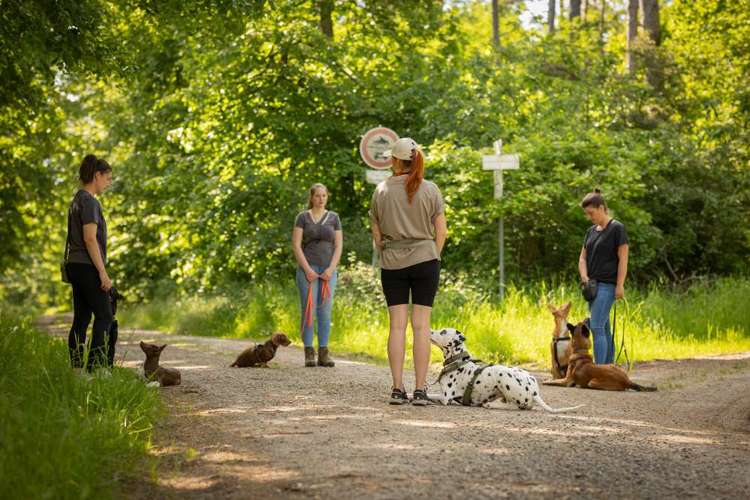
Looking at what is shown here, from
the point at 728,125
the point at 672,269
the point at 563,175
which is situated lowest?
the point at 672,269

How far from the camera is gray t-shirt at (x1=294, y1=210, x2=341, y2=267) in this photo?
11805mm

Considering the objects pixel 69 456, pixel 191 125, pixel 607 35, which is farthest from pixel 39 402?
pixel 607 35

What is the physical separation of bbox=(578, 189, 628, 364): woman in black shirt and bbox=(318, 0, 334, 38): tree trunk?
1478 cm

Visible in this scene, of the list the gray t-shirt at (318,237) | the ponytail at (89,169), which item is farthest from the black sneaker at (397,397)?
the gray t-shirt at (318,237)

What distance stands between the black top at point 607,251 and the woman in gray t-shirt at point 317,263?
304 cm

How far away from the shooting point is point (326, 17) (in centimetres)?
2475

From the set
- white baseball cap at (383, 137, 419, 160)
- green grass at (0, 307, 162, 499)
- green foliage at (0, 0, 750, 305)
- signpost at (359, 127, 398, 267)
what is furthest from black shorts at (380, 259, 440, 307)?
green foliage at (0, 0, 750, 305)

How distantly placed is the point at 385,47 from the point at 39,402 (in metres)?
19.3

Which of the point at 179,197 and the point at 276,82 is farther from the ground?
the point at 276,82

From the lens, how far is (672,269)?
2111 cm

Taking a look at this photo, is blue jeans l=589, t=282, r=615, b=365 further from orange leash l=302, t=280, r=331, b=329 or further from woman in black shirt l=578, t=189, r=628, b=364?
orange leash l=302, t=280, r=331, b=329

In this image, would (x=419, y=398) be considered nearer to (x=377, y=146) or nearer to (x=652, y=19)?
(x=377, y=146)

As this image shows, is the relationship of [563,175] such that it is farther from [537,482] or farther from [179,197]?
[537,482]

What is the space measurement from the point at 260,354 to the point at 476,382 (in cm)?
364
